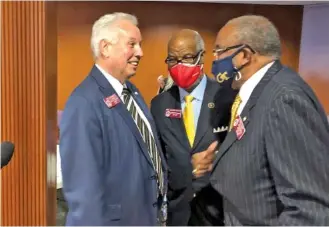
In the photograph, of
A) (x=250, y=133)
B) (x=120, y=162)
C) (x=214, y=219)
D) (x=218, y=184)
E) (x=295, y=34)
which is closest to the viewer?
(x=250, y=133)

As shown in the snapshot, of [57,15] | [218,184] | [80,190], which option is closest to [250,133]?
[218,184]

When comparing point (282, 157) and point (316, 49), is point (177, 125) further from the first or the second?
point (316, 49)

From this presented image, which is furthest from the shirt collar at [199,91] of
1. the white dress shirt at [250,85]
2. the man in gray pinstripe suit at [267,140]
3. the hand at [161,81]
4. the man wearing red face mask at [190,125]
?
the white dress shirt at [250,85]

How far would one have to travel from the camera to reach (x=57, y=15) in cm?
156

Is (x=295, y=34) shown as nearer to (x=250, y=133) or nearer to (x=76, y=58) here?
(x=250, y=133)

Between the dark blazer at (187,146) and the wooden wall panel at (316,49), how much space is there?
0.51 metres

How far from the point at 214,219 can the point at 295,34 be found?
2.97 ft

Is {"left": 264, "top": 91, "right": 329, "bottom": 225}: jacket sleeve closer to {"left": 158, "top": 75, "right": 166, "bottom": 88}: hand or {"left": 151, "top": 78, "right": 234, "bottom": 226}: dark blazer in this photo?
{"left": 151, "top": 78, "right": 234, "bottom": 226}: dark blazer

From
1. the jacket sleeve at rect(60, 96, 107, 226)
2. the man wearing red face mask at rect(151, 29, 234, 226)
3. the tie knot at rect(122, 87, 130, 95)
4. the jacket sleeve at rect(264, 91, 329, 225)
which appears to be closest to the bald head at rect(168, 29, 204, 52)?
the man wearing red face mask at rect(151, 29, 234, 226)

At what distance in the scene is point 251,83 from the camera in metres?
1.24

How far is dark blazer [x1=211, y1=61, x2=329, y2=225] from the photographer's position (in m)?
1.02

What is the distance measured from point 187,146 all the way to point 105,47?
20.5 inches

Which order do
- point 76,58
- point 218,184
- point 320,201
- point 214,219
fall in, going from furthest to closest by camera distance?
1. point 76,58
2. point 214,219
3. point 218,184
4. point 320,201

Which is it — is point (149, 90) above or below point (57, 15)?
below
